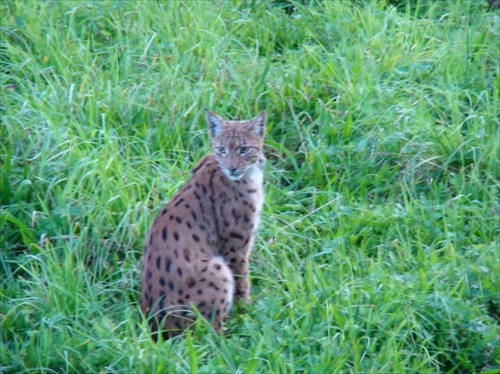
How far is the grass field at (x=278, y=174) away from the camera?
4977mm

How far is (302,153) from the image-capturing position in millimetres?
6871

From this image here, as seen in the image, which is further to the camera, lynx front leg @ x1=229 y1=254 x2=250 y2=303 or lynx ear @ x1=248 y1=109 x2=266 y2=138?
lynx ear @ x1=248 y1=109 x2=266 y2=138

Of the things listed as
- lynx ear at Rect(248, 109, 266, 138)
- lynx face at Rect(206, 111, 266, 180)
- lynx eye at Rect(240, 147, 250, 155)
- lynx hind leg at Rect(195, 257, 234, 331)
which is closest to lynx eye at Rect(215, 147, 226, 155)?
lynx face at Rect(206, 111, 266, 180)

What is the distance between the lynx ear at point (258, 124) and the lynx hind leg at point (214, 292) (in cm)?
107

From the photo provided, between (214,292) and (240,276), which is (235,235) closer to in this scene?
(240,276)

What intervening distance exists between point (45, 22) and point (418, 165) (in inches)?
154

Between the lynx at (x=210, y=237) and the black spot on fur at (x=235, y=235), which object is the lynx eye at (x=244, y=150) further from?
the black spot on fur at (x=235, y=235)

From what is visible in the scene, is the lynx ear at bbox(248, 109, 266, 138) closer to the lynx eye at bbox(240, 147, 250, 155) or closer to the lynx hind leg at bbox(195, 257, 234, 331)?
the lynx eye at bbox(240, 147, 250, 155)

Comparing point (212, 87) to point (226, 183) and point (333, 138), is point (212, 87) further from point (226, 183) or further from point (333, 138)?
point (226, 183)

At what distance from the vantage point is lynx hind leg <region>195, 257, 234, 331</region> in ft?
16.9

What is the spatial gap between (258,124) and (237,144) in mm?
263

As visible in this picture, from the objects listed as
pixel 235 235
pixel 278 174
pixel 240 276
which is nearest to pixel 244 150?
pixel 235 235

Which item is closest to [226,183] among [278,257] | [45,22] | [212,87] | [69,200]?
[278,257]

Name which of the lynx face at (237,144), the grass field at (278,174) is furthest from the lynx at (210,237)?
the grass field at (278,174)
